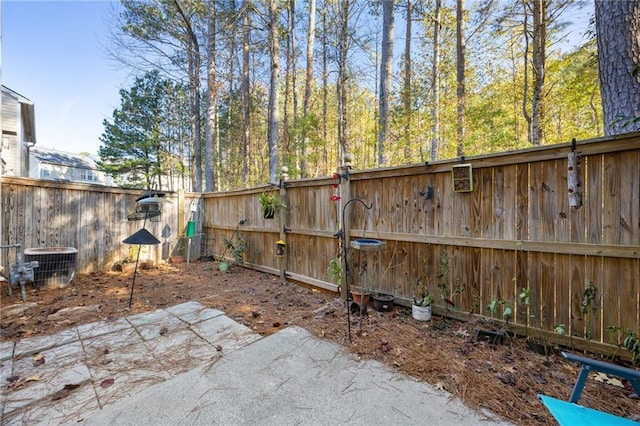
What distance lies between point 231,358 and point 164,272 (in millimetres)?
3819

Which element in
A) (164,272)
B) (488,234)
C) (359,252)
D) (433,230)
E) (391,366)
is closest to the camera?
(391,366)

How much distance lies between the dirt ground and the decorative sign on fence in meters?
1.30

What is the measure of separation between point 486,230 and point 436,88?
21.4 ft

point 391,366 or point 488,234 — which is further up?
point 488,234

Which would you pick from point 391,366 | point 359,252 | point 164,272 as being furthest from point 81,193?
point 391,366

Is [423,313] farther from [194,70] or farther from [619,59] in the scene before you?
[194,70]

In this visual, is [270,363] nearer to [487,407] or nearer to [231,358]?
[231,358]

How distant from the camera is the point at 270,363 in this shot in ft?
7.16

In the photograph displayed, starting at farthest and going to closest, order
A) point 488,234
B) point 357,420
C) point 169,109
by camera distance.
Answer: point 169,109
point 488,234
point 357,420

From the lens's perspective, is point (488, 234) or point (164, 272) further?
point (164, 272)

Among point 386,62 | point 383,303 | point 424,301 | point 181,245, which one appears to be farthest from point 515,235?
point 181,245

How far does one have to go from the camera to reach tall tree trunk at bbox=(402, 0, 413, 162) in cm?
722

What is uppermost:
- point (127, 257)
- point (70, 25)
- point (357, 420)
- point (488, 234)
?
point (70, 25)

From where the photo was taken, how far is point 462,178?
266 cm
